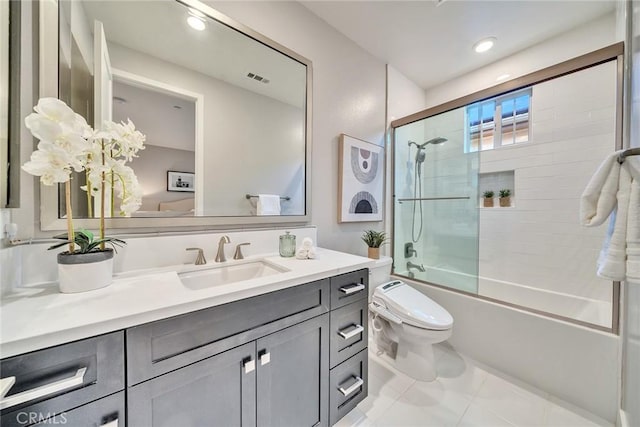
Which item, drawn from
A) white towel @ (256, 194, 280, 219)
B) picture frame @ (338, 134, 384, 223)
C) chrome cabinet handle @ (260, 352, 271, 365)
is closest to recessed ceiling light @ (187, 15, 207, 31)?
white towel @ (256, 194, 280, 219)

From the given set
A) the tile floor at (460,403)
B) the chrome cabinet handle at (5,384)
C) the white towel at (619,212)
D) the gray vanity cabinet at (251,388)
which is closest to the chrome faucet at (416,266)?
the tile floor at (460,403)

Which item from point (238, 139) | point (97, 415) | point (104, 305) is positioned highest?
point (238, 139)

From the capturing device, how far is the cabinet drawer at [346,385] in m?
1.06

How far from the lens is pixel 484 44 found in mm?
1920

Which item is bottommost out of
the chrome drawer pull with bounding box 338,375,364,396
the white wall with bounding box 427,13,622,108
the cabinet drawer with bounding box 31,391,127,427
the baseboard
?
the baseboard

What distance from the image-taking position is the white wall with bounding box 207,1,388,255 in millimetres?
1484

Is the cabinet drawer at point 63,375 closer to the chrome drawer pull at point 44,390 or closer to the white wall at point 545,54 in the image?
the chrome drawer pull at point 44,390

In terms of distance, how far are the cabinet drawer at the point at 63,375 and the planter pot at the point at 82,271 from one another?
0.29 m

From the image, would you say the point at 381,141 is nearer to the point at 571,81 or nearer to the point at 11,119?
the point at 571,81

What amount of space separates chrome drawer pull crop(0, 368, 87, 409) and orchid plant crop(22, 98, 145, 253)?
0.41 m

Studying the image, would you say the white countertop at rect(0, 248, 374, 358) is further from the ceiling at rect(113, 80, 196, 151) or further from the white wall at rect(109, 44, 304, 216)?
the ceiling at rect(113, 80, 196, 151)

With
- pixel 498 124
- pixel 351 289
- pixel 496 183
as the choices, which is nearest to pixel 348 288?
pixel 351 289

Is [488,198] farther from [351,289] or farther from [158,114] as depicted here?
[158,114]

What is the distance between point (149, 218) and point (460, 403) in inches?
77.5
